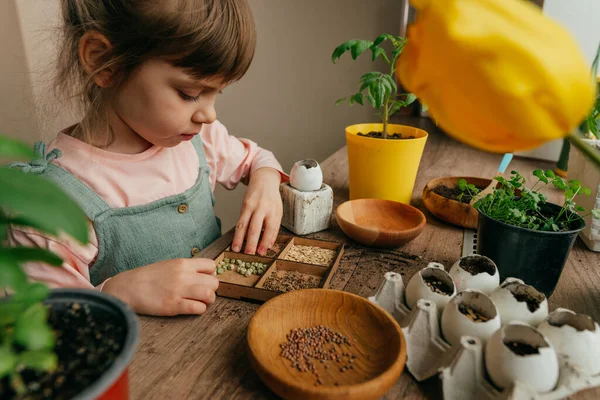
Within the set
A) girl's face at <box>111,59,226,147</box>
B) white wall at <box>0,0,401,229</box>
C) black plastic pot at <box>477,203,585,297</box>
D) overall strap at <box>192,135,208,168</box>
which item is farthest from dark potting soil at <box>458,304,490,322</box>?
white wall at <box>0,0,401,229</box>

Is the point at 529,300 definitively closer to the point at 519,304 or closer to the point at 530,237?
the point at 519,304

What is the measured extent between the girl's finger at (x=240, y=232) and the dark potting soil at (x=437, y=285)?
1.12 feet

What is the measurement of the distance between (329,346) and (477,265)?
0.24 m

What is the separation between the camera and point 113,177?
0.83 m

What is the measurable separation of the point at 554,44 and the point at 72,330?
389 millimetres

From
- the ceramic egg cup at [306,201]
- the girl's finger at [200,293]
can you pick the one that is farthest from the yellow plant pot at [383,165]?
the girl's finger at [200,293]

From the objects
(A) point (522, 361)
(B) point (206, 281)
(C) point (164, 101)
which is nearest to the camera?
(A) point (522, 361)

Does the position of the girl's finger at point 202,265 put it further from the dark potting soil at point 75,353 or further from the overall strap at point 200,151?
the overall strap at point 200,151

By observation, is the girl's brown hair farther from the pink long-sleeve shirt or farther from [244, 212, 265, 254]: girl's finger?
[244, 212, 265, 254]: girl's finger

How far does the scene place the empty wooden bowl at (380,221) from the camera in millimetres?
751

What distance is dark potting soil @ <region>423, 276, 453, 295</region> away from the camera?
53cm

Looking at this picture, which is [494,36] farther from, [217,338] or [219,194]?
[219,194]

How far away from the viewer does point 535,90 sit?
0.27 metres

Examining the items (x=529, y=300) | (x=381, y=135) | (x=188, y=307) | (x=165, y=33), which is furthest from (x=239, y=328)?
(x=381, y=135)
